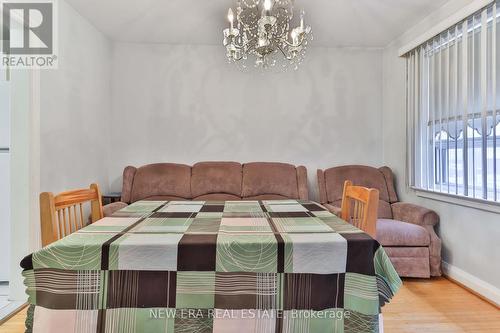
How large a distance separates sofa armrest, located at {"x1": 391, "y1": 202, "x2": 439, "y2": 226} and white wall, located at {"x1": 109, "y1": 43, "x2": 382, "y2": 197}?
881 mm

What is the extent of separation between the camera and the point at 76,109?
2.88m

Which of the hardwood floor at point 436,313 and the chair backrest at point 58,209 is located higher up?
the chair backrest at point 58,209

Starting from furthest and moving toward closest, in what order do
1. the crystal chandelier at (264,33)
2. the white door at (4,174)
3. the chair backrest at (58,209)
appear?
the white door at (4,174) < the crystal chandelier at (264,33) < the chair backrest at (58,209)

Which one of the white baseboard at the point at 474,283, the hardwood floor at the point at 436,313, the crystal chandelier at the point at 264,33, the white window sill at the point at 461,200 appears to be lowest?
the hardwood floor at the point at 436,313

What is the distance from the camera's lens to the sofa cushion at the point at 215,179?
3.38 metres

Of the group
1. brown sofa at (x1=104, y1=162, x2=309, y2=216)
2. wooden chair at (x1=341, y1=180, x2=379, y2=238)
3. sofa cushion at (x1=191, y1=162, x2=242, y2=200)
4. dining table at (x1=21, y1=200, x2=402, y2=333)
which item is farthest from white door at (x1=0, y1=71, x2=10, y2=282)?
wooden chair at (x1=341, y1=180, x2=379, y2=238)

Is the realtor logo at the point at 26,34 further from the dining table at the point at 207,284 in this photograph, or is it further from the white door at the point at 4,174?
the dining table at the point at 207,284

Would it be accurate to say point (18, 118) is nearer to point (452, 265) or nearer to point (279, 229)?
point (279, 229)

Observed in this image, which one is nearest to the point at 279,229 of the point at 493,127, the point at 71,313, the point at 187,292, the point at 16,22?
the point at 187,292

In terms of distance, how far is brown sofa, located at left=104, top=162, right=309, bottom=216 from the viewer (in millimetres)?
3342

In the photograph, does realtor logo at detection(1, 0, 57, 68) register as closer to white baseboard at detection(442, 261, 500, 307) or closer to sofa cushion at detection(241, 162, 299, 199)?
sofa cushion at detection(241, 162, 299, 199)

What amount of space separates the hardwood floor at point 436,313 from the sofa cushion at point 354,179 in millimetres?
1154

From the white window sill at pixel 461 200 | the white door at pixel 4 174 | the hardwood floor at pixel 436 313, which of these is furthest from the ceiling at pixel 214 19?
the hardwood floor at pixel 436 313

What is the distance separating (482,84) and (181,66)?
3.02 metres
